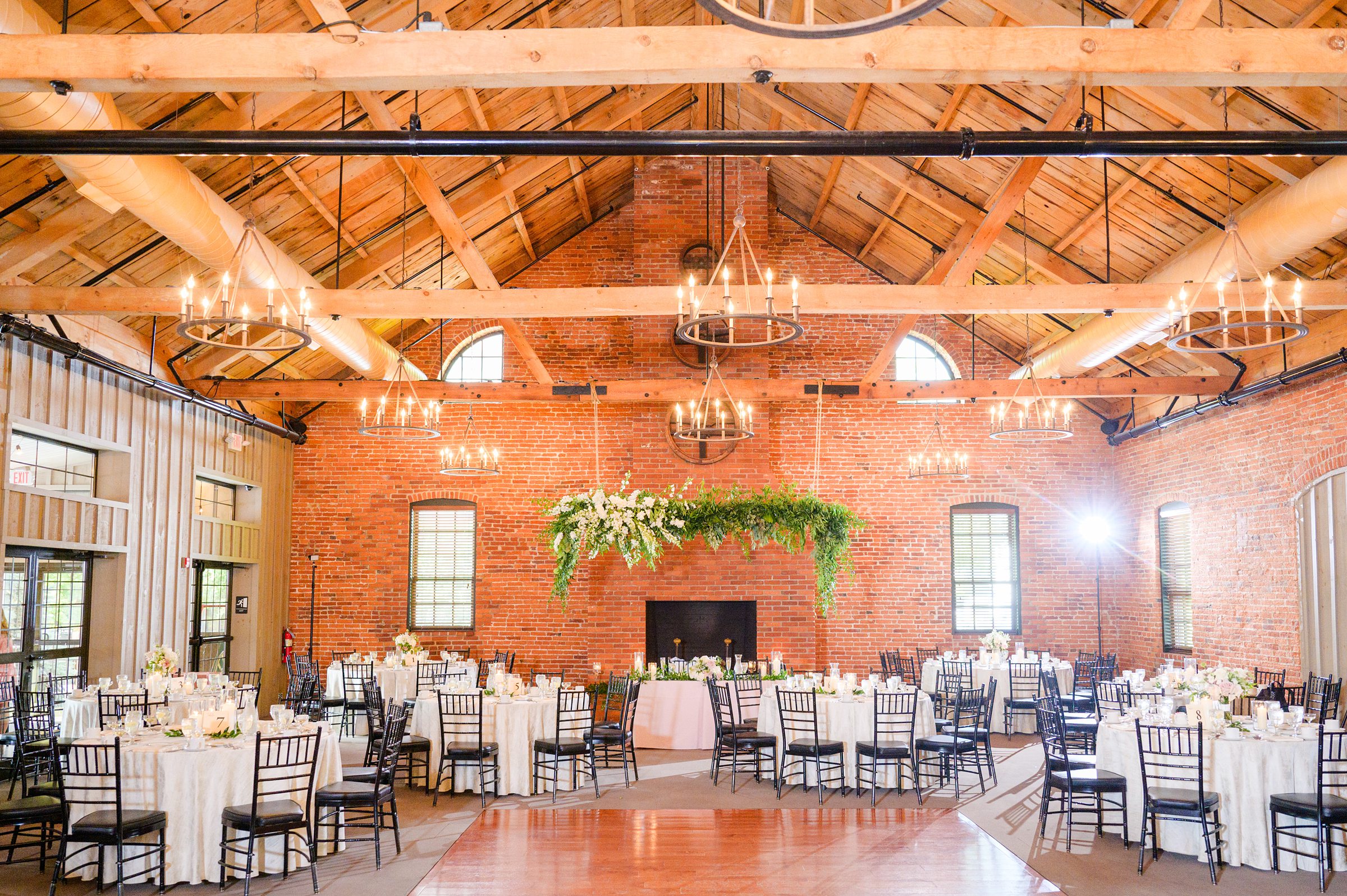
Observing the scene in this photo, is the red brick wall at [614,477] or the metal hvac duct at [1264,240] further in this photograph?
the red brick wall at [614,477]

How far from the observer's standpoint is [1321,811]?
6.38 m

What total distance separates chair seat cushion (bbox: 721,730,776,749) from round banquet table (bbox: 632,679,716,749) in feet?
4.65

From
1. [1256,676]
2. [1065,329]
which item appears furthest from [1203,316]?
[1256,676]

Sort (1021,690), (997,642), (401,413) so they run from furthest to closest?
1. (997,642)
2. (1021,690)
3. (401,413)

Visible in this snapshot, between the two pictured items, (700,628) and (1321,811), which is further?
(700,628)

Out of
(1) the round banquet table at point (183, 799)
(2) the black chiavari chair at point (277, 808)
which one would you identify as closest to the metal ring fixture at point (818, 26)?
(2) the black chiavari chair at point (277, 808)

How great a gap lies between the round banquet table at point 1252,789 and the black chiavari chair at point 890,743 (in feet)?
7.00

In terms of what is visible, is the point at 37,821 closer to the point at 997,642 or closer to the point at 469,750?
the point at 469,750

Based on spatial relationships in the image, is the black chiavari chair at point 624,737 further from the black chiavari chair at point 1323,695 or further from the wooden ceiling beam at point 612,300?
the black chiavari chair at point 1323,695

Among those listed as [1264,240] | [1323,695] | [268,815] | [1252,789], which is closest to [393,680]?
[268,815]

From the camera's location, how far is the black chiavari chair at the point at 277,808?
6.25 meters

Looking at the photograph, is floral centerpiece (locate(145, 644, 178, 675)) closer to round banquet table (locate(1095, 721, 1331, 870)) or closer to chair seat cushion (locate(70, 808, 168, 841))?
chair seat cushion (locate(70, 808, 168, 841))

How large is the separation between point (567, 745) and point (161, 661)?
15.3ft

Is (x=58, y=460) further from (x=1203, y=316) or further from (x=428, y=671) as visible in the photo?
(x=1203, y=316)
